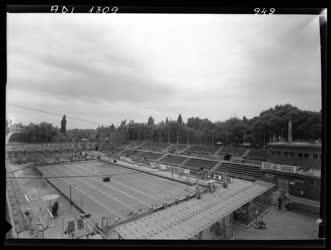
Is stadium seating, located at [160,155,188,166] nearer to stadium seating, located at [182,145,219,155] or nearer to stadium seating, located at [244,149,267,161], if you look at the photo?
stadium seating, located at [182,145,219,155]

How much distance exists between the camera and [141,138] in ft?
73.7

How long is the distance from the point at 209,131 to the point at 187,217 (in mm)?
16270

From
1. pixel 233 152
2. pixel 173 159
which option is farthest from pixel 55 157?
pixel 233 152

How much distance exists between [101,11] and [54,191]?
28.0ft

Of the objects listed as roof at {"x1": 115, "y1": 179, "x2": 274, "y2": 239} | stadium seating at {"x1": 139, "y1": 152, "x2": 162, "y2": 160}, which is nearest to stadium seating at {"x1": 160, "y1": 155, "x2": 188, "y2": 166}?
stadium seating at {"x1": 139, "y1": 152, "x2": 162, "y2": 160}

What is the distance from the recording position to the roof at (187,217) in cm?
252

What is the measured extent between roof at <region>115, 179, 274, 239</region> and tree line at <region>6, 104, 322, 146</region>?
515 centimetres

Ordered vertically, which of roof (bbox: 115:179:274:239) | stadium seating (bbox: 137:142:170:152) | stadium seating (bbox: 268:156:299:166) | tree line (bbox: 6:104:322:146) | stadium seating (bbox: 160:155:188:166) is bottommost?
stadium seating (bbox: 160:155:188:166)

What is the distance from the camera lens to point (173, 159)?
45.0 feet

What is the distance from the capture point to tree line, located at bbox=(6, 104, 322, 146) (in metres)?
11.5

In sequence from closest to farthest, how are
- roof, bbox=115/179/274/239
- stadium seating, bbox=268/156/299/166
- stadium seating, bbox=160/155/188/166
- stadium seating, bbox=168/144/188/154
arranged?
roof, bbox=115/179/274/239 → stadium seating, bbox=268/156/299/166 → stadium seating, bbox=160/155/188/166 → stadium seating, bbox=168/144/188/154

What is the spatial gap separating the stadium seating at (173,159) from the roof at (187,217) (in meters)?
8.05
